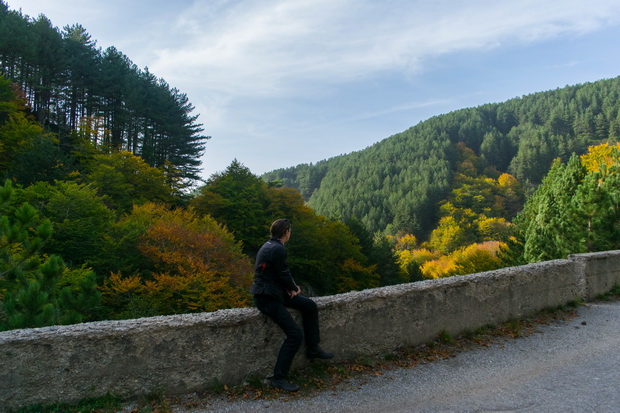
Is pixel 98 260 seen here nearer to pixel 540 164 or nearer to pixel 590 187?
pixel 590 187

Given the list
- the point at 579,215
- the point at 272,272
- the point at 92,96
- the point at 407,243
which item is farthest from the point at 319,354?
the point at 407,243

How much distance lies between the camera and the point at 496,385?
4.35 meters

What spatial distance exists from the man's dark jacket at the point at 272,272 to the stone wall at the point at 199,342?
13.5 inches

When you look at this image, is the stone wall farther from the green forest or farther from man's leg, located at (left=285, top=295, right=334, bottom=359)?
the green forest

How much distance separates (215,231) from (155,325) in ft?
81.7

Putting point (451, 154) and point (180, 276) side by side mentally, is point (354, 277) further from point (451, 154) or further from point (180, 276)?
point (451, 154)

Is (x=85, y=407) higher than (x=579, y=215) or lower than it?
lower

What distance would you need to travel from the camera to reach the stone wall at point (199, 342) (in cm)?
352

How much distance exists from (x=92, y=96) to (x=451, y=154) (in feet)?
363

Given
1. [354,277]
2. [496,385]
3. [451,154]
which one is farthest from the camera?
[451,154]

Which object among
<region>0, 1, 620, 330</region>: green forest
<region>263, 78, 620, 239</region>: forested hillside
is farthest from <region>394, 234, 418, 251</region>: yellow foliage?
<region>0, 1, 620, 330</region>: green forest

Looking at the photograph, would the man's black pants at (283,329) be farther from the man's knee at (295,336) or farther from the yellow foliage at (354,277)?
the yellow foliage at (354,277)

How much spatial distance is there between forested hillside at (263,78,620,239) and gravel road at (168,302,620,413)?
90941 millimetres

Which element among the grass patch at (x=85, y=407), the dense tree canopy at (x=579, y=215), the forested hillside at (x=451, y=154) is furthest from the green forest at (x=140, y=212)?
the forested hillside at (x=451, y=154)
